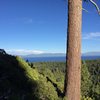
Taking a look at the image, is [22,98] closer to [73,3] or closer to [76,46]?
[76,46]

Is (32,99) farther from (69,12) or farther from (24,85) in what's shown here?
(69,12)

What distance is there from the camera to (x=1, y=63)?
15.9m

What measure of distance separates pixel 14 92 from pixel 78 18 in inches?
152

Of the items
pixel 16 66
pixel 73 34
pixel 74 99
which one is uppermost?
pixel 73 34

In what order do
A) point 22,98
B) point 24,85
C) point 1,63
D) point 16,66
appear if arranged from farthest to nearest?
point 16,66, point 1,63, point 24,85, point 22,98

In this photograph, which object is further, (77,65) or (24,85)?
(24,85)

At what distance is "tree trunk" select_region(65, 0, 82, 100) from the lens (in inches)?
491

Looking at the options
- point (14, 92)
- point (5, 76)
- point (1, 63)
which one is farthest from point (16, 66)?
point (14, 92)

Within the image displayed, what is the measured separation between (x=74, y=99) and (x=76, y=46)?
6.72 feet

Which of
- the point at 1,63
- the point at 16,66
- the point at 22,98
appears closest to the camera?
the point at 22,98

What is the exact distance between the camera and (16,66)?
1702cm

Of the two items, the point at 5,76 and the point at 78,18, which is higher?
the point at 78,18

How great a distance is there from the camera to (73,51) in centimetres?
1248

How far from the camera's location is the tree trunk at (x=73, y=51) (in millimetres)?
12469
